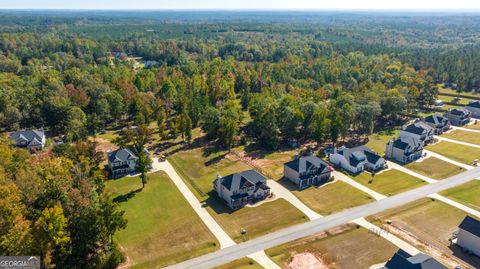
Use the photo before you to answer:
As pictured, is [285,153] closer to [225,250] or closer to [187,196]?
[187,196]

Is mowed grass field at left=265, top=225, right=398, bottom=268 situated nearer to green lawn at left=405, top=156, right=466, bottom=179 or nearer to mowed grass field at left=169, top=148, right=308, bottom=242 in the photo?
mowed grass field at left=169, top=148, right=308, bottom=242

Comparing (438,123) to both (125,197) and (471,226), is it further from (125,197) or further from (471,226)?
(125,197)

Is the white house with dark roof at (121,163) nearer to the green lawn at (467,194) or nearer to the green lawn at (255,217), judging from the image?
the green lawn at (255,217)

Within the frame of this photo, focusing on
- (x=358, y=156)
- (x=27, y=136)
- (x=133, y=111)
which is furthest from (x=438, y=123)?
(x=27, y=136)

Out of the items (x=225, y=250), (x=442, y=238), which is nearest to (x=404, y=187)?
(x=442, y=238)

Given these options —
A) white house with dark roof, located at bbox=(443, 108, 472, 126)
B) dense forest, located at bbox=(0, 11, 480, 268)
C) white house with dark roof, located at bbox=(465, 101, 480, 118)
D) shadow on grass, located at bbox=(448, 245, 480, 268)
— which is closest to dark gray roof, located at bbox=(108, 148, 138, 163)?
dense forest, located at bbox=(0, 11, 480, 268)
